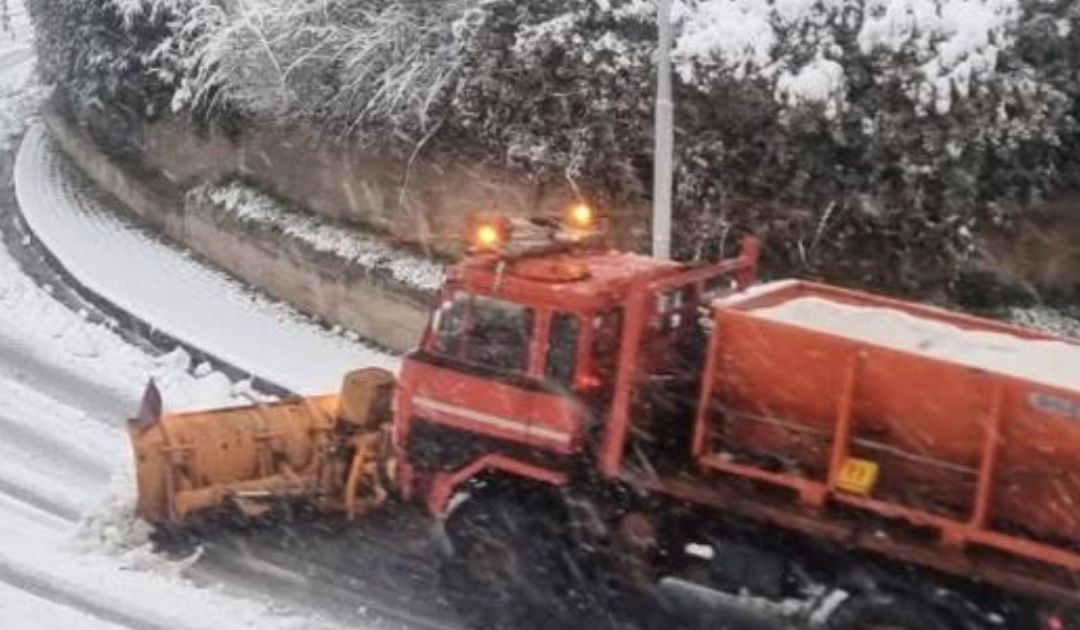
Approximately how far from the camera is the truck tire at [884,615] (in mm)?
9141

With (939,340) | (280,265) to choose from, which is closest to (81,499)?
(280,265)

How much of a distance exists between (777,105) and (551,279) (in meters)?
4.53

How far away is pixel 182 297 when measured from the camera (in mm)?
18609

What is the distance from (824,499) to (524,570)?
87.3 inches

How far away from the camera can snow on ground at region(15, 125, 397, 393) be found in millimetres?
16406

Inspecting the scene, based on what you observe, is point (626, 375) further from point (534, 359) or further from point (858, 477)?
point (858, 477)

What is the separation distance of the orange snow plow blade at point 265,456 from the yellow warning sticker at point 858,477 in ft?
12.0

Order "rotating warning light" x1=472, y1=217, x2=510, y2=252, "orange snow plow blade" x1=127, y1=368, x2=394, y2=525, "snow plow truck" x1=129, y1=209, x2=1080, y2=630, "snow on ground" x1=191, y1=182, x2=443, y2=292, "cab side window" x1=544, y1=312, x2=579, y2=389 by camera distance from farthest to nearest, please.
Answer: "snow on ground" x1=191, y1=182, x2=443, y2=292
"orange snow plow blade" x1=127, y1=368, x2=394, y2=525
"rotating warning light" x1=472, y1=217, x2=510, y2=252
"cab side window" x1=544, y1=312, x2=579, y2=389
"snow plow truck" x1=129, y1=209, x2=1080, y2=630

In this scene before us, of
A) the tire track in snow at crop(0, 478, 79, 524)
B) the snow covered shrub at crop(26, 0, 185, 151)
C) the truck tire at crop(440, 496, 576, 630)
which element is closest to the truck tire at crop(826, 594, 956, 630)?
the truck tire at crop(440, 496, 576, 630)

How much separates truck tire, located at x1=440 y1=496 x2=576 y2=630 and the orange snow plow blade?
1154 millimetres

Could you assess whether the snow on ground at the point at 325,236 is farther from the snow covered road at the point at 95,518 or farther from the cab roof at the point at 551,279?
the cab roof at the point at 551,279

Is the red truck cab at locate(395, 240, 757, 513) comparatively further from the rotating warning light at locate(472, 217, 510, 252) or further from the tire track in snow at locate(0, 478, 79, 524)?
the tire track in snow at locate(0, 478, 79, 524)

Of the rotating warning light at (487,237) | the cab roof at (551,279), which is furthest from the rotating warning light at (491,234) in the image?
the cab roof at (551,279)

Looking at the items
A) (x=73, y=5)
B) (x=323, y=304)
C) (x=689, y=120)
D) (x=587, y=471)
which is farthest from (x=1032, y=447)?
(x=73, y=5)
